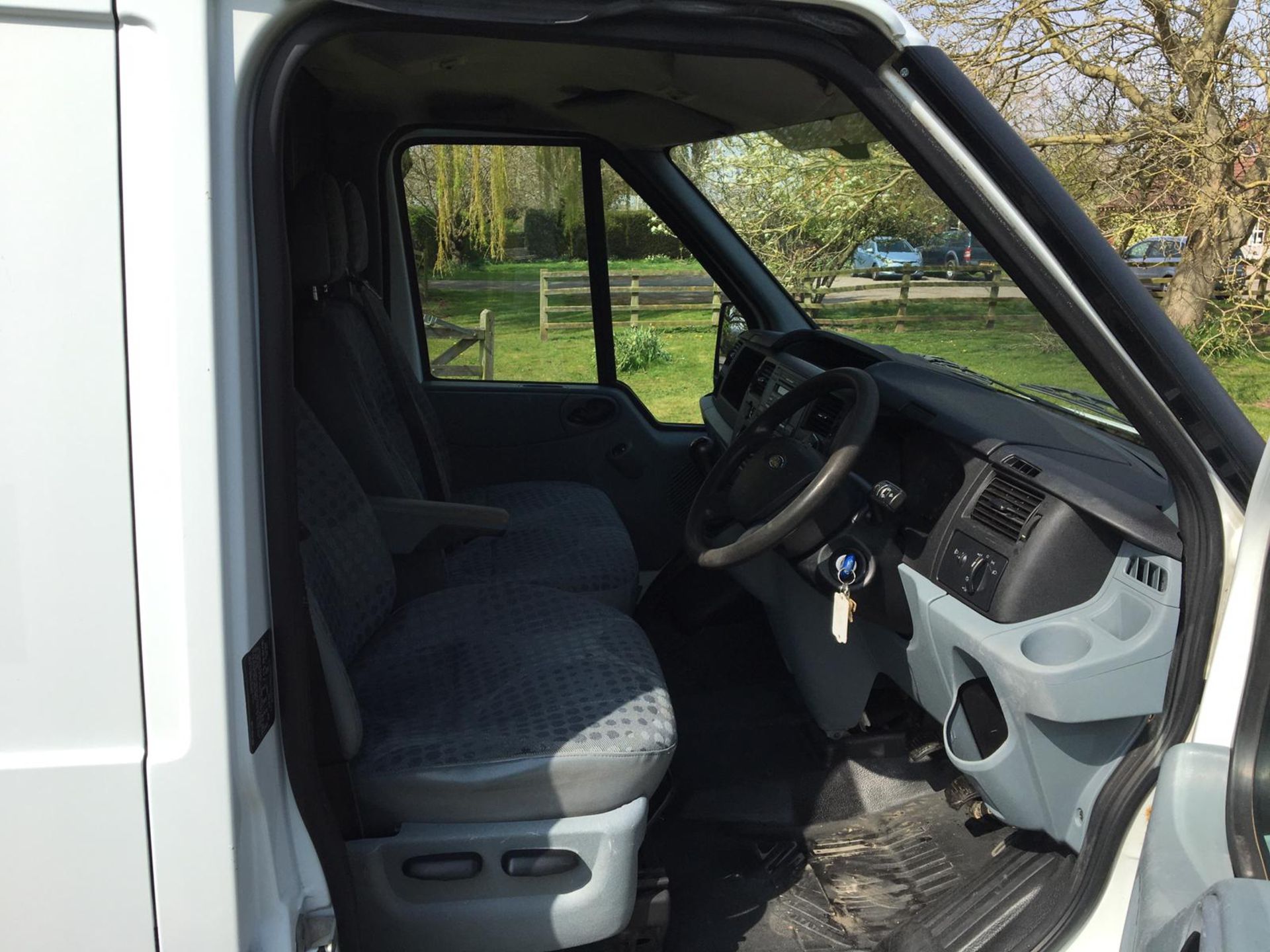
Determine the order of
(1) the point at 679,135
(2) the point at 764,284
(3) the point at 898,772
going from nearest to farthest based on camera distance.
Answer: (3) the point at 898,772, (1) the point at 679,135, (2) the point at 764,284

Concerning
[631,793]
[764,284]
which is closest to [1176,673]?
[631,793]

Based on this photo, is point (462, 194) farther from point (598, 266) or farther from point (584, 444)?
point (584, 444)

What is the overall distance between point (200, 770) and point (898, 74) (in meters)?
1.08

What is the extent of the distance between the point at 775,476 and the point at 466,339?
165 cm

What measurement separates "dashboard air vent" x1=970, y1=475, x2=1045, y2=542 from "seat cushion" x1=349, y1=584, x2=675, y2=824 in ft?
2.04

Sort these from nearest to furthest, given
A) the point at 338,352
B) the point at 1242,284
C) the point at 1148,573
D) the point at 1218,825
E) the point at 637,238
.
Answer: the point at 1218,825 < the point at 1148,573 < the point at 338,352 < the point at 637,238 < the point at 1242,284

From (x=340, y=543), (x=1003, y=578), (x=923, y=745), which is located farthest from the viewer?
(x=923, y=745)

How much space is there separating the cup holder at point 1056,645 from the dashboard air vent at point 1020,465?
252 millimetres

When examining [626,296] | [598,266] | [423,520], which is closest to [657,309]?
[626,296]

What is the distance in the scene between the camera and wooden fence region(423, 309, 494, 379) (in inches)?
131

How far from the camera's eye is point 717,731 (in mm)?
2475

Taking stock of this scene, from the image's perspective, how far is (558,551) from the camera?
2.56 meters

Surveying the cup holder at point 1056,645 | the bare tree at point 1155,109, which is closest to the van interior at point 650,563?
A: the cup holder at point 1056,645

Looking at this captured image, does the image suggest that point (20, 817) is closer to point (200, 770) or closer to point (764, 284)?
point (200, 770)
